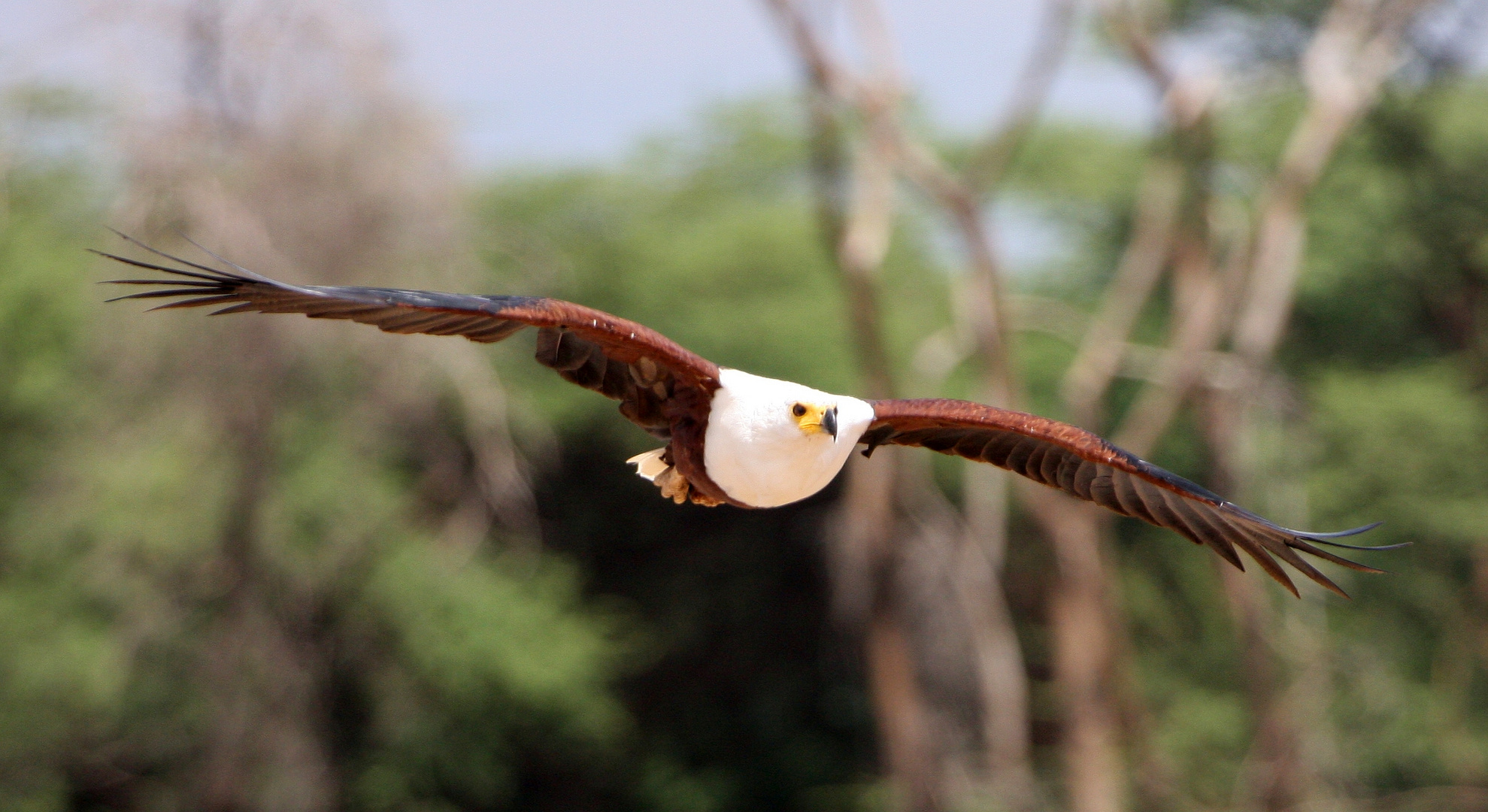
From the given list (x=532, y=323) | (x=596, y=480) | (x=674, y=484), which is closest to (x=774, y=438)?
(x=674, y=484)

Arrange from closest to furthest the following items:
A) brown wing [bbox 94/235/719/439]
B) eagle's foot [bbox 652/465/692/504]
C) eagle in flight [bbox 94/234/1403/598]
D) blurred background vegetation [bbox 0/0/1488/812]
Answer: brown wing [bbox 94/235/719/439] → eagle in flight [bbox 94/234/1403/598] → eagle's foot [bbox 652/465/692/504] → blurred background vegetation [bbox 0/0/1488/812]

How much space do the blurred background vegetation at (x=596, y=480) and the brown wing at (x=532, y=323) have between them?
8.87 m

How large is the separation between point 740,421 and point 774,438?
0.15 m

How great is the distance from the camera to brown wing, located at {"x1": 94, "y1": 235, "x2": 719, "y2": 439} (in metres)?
5.98

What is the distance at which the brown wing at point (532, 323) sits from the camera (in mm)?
5980

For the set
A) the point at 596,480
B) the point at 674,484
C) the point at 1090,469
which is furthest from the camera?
the point at 596,480

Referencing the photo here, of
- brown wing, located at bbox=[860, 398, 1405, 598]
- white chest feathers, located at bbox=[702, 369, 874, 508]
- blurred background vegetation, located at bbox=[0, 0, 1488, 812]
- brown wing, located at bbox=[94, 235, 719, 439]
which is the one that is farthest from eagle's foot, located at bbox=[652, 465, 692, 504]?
blurred background vegetation, located at bbox=[0, 0, 1488, 812]

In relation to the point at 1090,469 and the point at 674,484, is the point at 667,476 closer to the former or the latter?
the point at 674,484

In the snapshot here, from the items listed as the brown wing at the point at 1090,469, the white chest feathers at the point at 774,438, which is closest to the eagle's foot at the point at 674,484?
the white chest feathers at the point at 774,438

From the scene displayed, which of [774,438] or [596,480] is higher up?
[596,480]

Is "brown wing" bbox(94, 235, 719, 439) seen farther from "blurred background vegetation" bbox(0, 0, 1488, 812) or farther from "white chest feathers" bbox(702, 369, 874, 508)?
"blurred background vegetation" bbox(0, 0, 1488, 812)

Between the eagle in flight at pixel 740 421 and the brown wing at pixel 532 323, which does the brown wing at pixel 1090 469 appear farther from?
the brown wing at pixel 532 323

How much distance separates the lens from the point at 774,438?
→ 6555mm

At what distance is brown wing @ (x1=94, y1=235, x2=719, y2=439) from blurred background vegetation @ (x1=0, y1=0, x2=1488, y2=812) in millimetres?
8870
